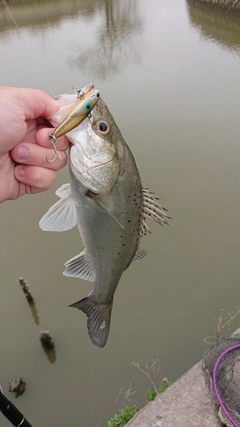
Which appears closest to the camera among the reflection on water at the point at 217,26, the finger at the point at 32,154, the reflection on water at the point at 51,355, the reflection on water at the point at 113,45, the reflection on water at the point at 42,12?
the finger at the point at 32,154

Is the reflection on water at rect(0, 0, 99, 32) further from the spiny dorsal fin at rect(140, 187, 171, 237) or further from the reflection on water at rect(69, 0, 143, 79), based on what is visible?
the spiny dorsal fin at rect(140, 187, 171, 237)

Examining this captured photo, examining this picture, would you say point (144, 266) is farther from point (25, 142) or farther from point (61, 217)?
point (25, 142)

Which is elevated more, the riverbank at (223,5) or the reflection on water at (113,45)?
the riverbank at (223,5)

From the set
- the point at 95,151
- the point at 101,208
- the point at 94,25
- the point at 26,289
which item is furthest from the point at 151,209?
the point at 94,25

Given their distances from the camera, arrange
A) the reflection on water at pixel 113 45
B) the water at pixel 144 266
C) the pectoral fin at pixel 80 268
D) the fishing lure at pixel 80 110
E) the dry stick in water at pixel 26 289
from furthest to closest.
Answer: the reflection on water at pixel 113 45 < the dry stick in water at pixel 26 289 < the water at pixel 144 266 < the pectoral fin at pixel 80 268 < the fishing lure at pixel 80 110

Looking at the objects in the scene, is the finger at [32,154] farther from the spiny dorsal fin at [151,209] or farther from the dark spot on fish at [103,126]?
the spiny dorsal fin at [151,209]

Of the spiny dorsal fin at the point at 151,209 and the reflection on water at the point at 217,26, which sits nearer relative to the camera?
the spiny dorsal fin at the point at 151,209

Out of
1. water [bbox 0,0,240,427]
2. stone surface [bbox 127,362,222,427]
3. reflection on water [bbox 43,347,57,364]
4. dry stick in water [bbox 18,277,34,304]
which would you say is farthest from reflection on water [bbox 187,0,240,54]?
stone surface [bbox 127,362,222,427]

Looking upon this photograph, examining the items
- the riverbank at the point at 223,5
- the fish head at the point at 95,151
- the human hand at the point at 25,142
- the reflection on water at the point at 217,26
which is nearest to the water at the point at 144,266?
the human hand at the point at 25,142
